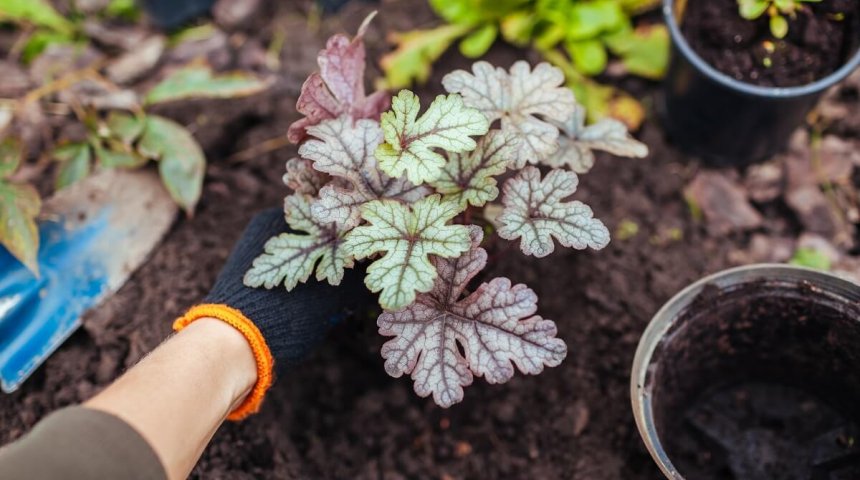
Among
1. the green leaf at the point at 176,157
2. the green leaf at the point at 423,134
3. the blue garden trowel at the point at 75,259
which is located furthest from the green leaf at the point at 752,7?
the blue garden trowel at the point at 75,259

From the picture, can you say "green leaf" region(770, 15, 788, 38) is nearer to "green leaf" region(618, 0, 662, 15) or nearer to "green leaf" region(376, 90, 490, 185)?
"green leaf" region(618, 0, 662, 15)

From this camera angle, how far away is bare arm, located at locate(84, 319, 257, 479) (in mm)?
1479

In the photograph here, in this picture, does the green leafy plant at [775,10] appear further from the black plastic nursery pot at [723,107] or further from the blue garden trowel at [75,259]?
the blue garden trowel at [75,259]

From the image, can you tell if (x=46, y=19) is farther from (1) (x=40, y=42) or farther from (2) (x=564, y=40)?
(2) (x=564, y=40)

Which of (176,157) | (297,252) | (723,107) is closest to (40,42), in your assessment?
(176,157)

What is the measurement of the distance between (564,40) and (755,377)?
56.2 inches

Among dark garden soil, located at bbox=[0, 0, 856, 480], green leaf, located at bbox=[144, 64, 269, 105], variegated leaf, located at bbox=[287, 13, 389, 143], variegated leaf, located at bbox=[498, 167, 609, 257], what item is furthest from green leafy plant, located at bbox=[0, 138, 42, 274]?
variegated leaf, located at bbox=[498, 167, 609, 257]

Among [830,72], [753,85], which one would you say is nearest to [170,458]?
[753,85]

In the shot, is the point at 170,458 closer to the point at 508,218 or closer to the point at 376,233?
the point at 376,233

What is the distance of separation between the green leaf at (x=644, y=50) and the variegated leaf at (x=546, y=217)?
1.32 m

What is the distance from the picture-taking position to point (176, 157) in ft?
8.38

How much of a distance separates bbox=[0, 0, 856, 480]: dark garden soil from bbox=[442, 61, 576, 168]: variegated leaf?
655mm

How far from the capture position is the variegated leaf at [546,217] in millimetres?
1668

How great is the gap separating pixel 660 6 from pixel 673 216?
0.93 metres
